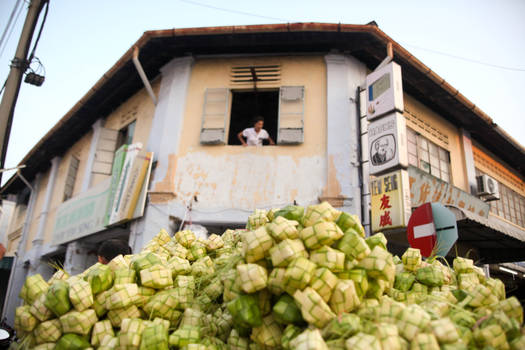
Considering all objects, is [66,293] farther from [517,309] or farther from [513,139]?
[513,139]

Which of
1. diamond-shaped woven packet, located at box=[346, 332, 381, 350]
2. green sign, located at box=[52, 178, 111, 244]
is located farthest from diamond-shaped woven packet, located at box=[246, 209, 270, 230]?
green sign, located at box=[52, 178, 111, 244]

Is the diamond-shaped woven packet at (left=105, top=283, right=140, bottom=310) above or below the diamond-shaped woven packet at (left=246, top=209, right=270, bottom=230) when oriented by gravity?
below

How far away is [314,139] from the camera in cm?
704

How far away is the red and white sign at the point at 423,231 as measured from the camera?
3916 mm

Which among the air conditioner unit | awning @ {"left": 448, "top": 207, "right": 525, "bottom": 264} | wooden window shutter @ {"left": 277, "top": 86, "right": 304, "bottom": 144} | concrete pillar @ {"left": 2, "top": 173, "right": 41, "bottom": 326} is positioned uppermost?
wooden window shutter @ {"left": 277, "top": 86, "right": 304, "bottom": 144}

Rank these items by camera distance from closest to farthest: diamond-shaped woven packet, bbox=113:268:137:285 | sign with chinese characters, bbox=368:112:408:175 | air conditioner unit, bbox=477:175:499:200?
diamond-shaped woven packet, bbox=113:268:137:285 < sign with chinese characters, bbox=368:112:408:175 < air conditioner unit, bbox=477:175:499:200

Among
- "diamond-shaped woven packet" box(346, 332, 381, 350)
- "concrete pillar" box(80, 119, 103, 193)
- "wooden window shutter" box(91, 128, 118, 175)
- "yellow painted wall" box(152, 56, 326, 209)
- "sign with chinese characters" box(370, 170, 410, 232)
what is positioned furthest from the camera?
"concrete pillar" box(80, 119, 103, 193)

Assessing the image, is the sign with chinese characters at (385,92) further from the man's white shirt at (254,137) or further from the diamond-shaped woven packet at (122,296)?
the diamond-shaped woven packet at (122,296)

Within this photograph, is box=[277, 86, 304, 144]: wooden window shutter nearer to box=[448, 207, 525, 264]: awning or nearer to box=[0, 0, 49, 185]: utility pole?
box=[448, 207, 525, 264]: awning

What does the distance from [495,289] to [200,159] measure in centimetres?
616

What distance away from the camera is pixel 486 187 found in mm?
9227

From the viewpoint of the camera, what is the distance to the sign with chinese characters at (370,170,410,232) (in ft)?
18.5

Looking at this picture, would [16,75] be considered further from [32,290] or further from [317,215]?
[317,215]

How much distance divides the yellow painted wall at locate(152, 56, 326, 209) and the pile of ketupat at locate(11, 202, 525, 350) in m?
5.11
